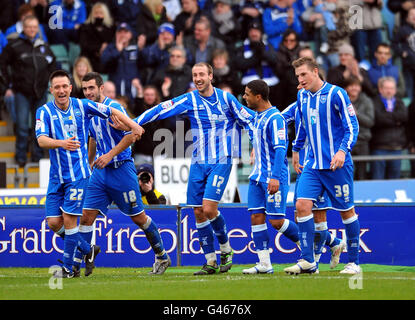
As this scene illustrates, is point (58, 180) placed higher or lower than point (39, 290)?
higher

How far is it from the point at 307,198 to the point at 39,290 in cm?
312

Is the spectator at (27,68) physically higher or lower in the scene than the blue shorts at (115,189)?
higher

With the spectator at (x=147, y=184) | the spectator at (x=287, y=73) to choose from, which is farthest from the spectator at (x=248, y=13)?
the spectator at (x=147, y=184)

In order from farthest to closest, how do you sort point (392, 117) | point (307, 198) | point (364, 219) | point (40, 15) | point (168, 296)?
point (40, 15)
point (392, 117)
point (364, 219)
point (307, 198)
point (168, 296)

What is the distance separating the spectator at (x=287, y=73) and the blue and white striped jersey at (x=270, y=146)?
5974mm

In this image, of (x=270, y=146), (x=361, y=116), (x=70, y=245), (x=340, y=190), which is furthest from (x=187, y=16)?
(x=340, y=190)

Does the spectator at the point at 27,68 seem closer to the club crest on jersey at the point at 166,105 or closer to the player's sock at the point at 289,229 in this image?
the club crest on jersey at the point at 166,105

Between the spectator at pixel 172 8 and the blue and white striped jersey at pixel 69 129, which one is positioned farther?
the spectator at pixel 172 8

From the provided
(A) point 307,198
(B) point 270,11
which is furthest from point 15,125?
(A) point 307,198

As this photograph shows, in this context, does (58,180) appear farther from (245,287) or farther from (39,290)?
(245,287)

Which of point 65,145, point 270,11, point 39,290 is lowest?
point 39,290

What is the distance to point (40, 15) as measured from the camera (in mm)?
19125

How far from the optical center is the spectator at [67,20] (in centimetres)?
1861

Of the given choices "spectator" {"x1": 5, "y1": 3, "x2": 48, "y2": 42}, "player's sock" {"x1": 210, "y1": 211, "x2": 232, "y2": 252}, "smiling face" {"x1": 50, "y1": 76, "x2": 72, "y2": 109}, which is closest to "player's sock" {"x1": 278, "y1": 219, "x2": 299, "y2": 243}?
"player's sock" {"x1": 210, "y1": 211, "x2": 232, "y2": 252}
